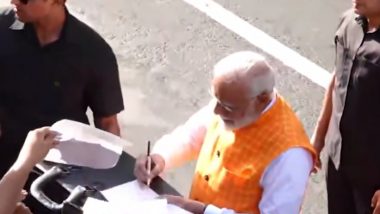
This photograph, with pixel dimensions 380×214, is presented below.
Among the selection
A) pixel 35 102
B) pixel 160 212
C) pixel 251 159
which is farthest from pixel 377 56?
pixel 35 102

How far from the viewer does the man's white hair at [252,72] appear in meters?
3.63

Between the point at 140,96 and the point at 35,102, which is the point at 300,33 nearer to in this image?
the point at 140,96

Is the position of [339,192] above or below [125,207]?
below

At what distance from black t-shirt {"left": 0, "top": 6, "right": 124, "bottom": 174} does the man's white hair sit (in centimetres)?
87

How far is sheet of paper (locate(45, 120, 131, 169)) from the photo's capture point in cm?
386

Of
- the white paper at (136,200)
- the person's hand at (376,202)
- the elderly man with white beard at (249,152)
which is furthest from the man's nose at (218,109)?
the person's hand at (376,202)

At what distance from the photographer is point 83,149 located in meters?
3.87

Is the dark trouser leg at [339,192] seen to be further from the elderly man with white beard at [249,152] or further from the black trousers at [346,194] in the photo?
the elderly man with white beard at [249,152]

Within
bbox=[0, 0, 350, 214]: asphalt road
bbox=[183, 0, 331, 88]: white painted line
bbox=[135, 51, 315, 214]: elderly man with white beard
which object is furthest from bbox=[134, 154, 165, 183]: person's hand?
bbox=[183, 0, 331, 88]: white painted line

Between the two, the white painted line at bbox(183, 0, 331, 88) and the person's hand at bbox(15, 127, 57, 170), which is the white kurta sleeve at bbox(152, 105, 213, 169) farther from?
the white painted line at bbox(183, 0, 331, 88)

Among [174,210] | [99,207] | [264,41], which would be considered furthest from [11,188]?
[264,41]

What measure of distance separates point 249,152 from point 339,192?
1.05 meters

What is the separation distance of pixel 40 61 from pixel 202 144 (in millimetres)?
865

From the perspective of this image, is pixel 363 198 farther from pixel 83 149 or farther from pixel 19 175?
pixel 19 175
